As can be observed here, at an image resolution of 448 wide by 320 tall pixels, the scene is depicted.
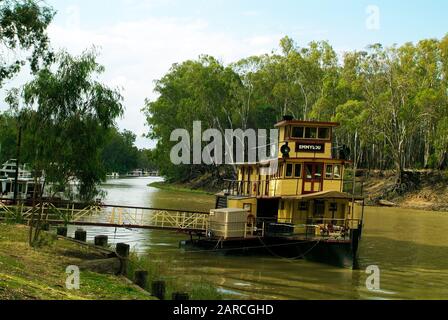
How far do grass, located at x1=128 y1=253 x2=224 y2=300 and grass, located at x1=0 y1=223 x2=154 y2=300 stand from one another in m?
1.57

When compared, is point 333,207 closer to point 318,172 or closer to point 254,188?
point 318,172

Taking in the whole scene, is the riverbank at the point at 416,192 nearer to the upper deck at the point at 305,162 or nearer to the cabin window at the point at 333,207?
the upper deck at the point at 305,162

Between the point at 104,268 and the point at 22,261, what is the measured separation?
262 cm

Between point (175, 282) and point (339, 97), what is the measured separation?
2675 inches

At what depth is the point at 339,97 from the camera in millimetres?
82938

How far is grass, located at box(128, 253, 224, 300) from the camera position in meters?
16.7

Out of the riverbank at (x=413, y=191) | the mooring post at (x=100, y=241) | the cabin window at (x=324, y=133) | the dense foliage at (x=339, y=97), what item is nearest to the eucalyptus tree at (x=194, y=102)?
the dense foliage at (x=339, y=97)

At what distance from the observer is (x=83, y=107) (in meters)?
21.5

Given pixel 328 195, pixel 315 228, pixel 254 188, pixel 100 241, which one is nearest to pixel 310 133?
pixel 328 195

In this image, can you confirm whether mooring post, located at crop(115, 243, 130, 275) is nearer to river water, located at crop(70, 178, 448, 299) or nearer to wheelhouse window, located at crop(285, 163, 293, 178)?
river water, located at crop(70, 178, 448, 299)

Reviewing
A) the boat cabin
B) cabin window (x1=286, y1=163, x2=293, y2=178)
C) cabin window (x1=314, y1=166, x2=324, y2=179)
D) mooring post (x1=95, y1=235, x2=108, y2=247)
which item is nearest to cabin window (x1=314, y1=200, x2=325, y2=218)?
the boat cabin

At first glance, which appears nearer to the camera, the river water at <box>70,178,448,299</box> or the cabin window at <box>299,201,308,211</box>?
the river water at <box>70,178,448,299</box>
